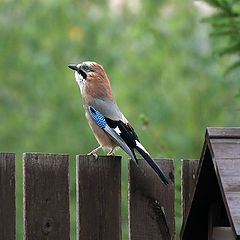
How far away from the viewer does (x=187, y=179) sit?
548cm

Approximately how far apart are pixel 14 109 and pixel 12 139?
0.57m

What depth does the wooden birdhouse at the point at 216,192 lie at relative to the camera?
4.42 meters

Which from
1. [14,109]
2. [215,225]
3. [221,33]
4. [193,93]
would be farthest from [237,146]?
[14,109]

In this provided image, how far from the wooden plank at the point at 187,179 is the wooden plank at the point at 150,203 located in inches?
4.1

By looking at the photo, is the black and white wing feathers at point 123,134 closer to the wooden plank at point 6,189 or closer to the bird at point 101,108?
the bird at point 101,108

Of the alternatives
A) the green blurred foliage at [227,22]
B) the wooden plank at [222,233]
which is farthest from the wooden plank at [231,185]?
the green blurred foliage at [227,22]

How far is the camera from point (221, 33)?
6.09 m

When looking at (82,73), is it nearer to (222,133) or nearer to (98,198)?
(98,198)

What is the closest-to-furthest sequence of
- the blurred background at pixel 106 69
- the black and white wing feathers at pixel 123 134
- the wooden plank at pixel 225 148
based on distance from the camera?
the wooden plank at pixel 225 148 → the black and white wing feathers at pixel 123 134 → the blurred background at pixel 106 69

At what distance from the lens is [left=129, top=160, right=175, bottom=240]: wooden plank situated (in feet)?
17.3

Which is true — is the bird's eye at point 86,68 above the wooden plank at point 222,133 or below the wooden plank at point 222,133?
above

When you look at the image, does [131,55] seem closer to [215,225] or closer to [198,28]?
[198,28]

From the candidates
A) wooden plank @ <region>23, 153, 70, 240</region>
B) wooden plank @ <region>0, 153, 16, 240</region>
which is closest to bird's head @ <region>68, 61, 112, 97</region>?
wooden plank @ <region>23, 153, 70, 240</region>

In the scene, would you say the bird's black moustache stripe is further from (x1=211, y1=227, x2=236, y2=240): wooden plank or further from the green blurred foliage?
(x1=211, y1=227, x2=236, y2=240): wooden plank
